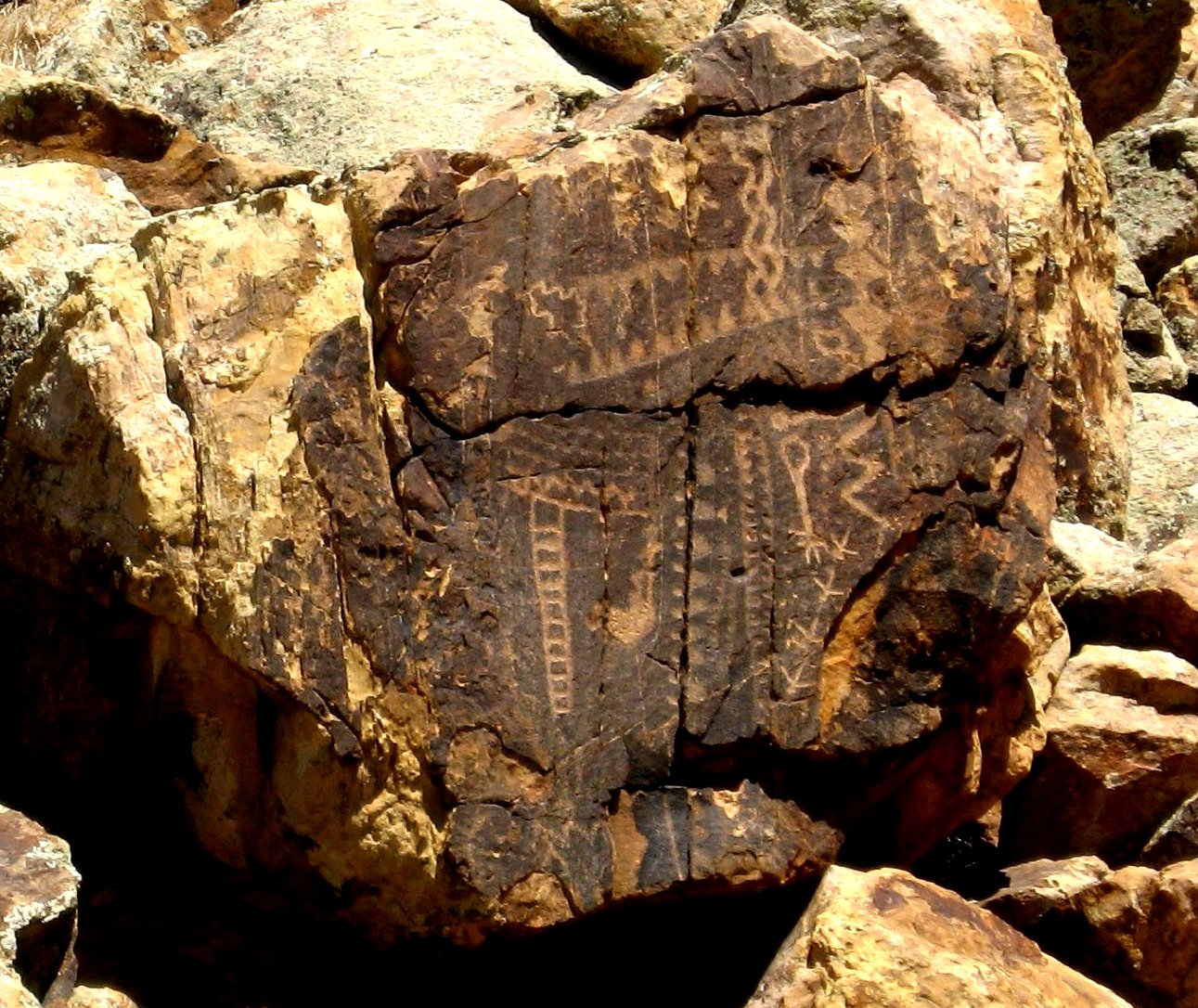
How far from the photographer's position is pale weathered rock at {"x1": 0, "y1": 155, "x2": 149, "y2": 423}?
3959 mm

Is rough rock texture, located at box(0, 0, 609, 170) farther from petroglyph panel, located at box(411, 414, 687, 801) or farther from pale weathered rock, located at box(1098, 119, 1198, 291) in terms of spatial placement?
petroglyph panel, located at box(411, 414, 687, 801)

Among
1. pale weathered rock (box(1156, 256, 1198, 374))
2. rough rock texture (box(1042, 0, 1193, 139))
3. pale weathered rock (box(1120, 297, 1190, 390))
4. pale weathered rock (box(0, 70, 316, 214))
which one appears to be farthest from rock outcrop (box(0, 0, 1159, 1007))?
rough rock texture (box(1042, 0, 1193, 139))

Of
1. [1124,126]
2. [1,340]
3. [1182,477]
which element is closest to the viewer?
[1,340]

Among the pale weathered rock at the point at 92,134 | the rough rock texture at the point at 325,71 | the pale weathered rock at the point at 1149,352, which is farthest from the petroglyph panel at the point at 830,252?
the pale weathered rock at the point at 1149,352

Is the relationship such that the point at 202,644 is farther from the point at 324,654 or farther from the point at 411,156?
the point at 411,156

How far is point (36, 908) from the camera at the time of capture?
9.87 ft

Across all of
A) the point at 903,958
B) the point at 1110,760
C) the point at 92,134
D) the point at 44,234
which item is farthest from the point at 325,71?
the point at 903,958

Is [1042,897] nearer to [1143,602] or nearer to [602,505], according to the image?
[1143,602]

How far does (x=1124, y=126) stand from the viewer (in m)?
5.83

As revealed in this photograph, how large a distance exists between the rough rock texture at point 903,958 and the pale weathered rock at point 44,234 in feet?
6.31

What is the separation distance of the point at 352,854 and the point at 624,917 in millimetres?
489

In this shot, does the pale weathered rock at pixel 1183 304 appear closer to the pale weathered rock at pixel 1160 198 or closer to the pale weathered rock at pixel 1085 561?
the pale weathered rock at pixel 1160 198

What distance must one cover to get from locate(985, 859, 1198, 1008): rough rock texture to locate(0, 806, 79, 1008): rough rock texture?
1615 millimetres

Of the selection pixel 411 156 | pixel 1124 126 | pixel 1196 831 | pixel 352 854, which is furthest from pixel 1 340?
pixel 1124 126
